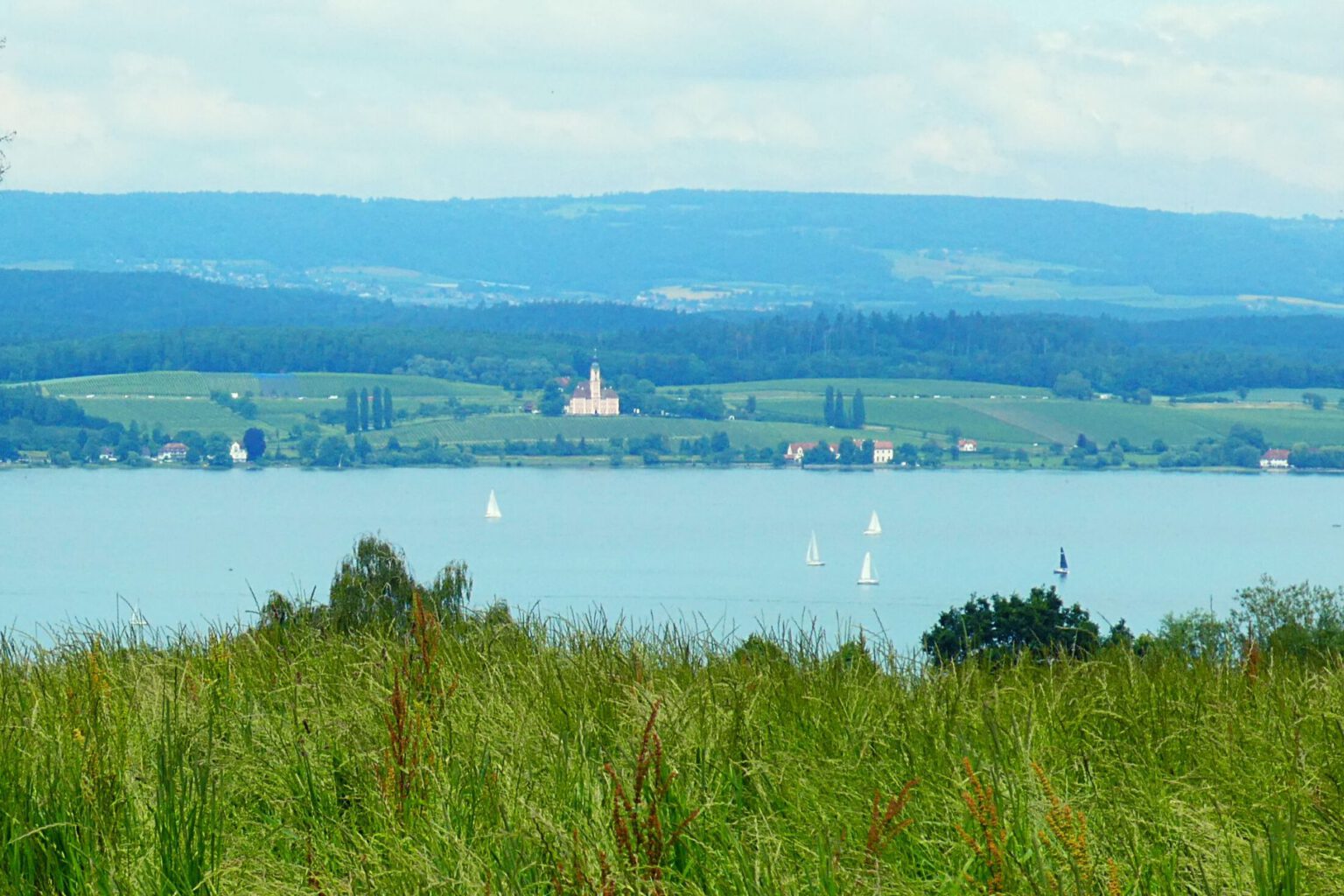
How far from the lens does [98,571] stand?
10750 cm

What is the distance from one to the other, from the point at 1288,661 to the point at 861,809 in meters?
3.27

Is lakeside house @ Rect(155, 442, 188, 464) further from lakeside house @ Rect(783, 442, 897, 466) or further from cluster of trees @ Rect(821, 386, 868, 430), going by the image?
cluster of trees @ Rect(821, 386, 868, 430)

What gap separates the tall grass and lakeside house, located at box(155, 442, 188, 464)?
634ft

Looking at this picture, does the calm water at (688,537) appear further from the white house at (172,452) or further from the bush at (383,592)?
the bush at (383,592)

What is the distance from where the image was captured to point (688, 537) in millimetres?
131250

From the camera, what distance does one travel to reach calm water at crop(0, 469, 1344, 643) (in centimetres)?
9562

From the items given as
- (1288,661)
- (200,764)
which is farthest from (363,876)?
(1288,661)

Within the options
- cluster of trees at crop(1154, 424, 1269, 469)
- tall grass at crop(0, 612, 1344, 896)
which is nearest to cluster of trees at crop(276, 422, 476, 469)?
cluster of trees at crop(1154, 424, 1269, 469)

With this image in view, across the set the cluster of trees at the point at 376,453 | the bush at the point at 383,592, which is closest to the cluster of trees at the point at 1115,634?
the bush at the point at 383,592

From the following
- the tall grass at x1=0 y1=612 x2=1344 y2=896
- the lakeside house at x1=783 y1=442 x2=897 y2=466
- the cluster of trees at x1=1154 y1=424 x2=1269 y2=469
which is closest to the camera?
the tall grass at x1=0 y1=612 x2=1344 y2=896

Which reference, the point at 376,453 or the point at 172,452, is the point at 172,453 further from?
the point at 376,453

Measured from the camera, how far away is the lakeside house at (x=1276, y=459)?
18438 centimetres

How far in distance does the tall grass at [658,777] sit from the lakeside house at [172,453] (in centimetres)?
19311

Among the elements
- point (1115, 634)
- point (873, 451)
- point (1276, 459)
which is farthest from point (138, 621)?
point (1276, 459)
